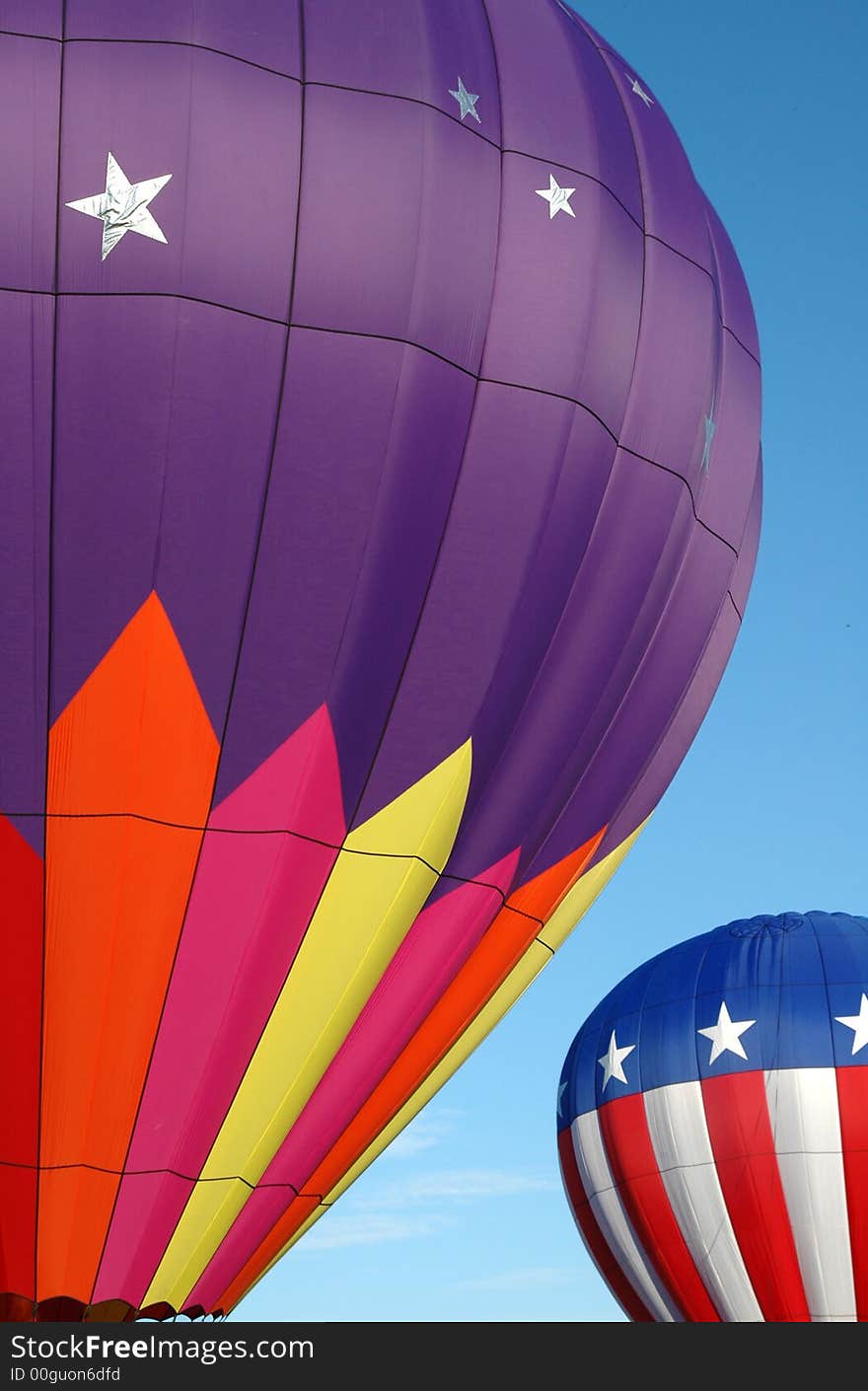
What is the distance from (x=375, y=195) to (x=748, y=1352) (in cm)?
416

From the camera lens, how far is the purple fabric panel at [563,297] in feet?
24.6

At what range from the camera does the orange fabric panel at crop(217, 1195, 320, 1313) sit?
7727mm

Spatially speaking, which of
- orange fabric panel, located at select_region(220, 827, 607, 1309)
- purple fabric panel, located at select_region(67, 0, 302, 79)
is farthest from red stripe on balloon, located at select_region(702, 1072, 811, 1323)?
purple fabric panel, located at select_region(67, 0, 302, 79)

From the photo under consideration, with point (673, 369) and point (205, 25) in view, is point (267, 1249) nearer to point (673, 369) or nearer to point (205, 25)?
point (673, 369)

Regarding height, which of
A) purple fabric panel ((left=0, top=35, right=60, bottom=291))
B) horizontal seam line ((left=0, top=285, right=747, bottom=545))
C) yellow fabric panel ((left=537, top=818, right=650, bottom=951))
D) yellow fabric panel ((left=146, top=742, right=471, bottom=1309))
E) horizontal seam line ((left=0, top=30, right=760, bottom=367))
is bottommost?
yellow fabric panel ((left=146, top=742, right=471, bottom=1309))

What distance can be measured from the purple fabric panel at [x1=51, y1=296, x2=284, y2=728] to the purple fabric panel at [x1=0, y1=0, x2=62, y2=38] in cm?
103

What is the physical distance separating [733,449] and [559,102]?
70.1 inches

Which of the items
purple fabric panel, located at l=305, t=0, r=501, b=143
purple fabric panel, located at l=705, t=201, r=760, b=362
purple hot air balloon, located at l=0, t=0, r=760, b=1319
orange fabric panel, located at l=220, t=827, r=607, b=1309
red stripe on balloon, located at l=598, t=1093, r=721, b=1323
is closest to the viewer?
purple hot air balloon, located at l=0, t=0, r=760, b=1319

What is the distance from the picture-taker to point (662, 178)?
8445 mm

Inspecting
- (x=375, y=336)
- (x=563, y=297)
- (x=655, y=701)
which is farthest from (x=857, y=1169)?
(x=375, y=336)

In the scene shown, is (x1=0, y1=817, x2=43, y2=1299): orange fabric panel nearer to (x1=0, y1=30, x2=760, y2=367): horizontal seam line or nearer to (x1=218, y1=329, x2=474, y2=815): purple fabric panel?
(x1=218, y1=329, x2=474, y2=815): purple fabric panel

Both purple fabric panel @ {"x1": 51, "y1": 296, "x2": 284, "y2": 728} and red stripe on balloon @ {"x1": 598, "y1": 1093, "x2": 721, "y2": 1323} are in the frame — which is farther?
red stripe on balloon @ {"x1": 598, "y1": 1093, "x2": 721, "y2": 1323}

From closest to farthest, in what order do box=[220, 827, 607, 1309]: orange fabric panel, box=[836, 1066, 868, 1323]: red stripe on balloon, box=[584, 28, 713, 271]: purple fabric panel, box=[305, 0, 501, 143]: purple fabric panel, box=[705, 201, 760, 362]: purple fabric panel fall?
box=[305, 0, 501, 143]: purple fabric panel
box=[220, 827, 607, 1309]: orange fabric panel
box=[584, 28, 713, 271]: purple fabric panel
box=[705, 201, 760, 362]: purple fabric panel
box=[836, 1066, 868, 1323]: red stripe on balloon

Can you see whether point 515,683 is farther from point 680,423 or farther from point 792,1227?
point 792,1227
